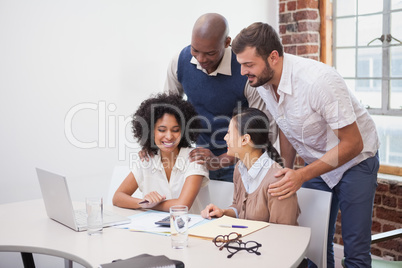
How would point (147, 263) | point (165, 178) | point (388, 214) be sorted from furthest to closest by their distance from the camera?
point (388, 214), point (165, 178), point (147, 263)

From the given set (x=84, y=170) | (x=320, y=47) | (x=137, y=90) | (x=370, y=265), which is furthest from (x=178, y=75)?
(x=320, y=47)

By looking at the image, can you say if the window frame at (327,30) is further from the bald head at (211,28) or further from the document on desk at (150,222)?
the document on desk at (150,222)

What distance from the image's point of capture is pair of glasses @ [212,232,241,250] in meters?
1.64

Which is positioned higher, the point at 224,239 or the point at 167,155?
the point at 167,155

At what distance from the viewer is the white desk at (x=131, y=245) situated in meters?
1.51

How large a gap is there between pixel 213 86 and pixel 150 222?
2.77 ft

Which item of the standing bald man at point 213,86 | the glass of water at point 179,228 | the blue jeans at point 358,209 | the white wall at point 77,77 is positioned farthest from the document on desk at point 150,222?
the white wall at point 77,77

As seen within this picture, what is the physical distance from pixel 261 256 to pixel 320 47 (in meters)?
2.60

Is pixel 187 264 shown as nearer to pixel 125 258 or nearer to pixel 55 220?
pixel 125 258

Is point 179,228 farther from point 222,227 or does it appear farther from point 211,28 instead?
point 211,28

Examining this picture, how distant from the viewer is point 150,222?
1948 mm

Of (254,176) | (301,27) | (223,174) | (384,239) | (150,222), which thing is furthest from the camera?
(301,27)

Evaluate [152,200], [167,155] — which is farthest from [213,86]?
[152,200]

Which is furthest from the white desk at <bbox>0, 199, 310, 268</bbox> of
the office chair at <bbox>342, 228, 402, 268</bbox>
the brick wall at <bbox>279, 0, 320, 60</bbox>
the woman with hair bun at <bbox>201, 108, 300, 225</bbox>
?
the brick wall at <bbox>279, 0, 320, 60</bbox>
